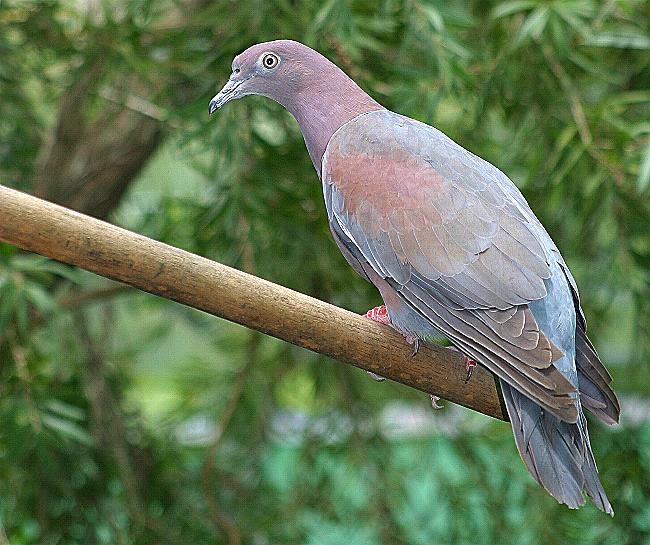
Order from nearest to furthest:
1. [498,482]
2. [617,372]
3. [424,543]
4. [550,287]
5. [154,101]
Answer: [550,287], [154,101], [498,482], [424,543], [617,372]

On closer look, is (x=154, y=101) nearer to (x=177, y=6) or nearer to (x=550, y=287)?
(x=177, y=6)

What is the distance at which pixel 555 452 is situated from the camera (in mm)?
900

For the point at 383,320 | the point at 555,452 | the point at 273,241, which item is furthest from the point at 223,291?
the point at 273,241

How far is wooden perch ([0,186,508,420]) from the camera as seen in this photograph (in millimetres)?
857

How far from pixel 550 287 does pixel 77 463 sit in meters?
1.17

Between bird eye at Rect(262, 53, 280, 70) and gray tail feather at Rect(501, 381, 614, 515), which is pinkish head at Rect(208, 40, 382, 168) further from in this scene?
gray tail feather at Rect(501, 381, 614, 515)

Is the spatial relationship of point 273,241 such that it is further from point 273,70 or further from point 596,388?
point 596,388

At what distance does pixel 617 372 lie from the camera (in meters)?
2.44

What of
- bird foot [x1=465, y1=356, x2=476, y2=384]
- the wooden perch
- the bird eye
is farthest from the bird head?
bird foot [x1=465, y1=356, x2=476, y2=384]

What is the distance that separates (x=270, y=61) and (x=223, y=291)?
283 millimetres

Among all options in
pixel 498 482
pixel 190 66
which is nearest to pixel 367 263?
pixel 190 66

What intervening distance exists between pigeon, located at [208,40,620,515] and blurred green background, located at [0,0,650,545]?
0.32 m

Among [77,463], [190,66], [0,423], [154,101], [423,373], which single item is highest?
[423,373]

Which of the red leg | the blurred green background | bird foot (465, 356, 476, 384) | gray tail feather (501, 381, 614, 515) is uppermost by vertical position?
gray tail feather (501, 381, 614, 515)
